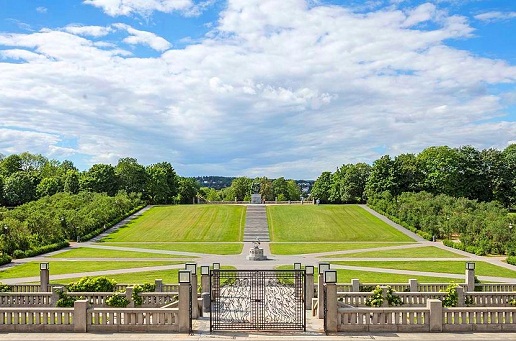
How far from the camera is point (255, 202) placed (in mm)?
99062

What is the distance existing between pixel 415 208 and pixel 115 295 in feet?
187

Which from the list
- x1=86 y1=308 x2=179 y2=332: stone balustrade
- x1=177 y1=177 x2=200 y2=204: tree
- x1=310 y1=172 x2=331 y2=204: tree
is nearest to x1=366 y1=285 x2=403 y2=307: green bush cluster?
x1=86 y1=308 x2=179 y2=332: stone balustrade

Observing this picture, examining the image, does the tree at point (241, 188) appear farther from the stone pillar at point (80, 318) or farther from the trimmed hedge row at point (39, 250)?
the stone pillar at point (80, 318)

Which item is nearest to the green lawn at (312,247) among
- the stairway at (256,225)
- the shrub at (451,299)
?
the stairway at (256,225)

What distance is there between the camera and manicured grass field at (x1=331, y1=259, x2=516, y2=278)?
37.9 meters

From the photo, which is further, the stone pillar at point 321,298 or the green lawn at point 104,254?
the green lawn at point 104,254

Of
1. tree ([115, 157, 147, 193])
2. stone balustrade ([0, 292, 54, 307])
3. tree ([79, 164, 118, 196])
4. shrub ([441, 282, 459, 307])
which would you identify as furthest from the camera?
tree ([115, 157, 147, 193])

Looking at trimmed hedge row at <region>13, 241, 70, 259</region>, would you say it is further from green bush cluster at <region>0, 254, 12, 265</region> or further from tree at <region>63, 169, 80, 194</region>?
tree at <region>63, 169, 80, 194</region>

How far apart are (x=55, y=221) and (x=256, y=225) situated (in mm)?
26956

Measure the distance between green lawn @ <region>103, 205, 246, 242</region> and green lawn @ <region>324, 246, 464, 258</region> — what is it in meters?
18.4

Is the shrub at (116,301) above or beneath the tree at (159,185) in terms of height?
beneath

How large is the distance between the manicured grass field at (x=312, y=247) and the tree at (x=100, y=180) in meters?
57.3

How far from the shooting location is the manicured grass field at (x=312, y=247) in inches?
2035

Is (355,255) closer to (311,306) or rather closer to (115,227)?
(311,306)
